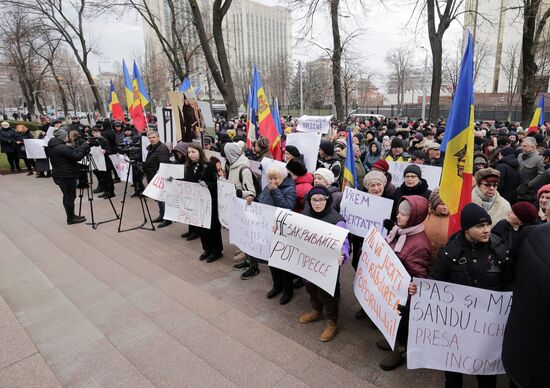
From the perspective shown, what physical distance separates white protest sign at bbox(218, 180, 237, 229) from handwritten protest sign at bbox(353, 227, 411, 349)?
7.35 ft

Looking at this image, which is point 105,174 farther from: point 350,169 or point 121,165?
point 350,169

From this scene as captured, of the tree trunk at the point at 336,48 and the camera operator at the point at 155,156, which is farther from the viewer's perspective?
the tree trunk at the point at 336,48

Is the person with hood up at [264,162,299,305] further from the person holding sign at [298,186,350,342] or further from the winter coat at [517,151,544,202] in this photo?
the winter coat at [517,151,544,202]

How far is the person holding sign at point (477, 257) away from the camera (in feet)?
8.02

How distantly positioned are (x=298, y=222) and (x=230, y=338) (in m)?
1.37

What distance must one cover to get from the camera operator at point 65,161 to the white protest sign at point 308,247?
210 inches

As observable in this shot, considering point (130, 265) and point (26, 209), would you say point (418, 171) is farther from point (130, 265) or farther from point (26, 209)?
point (26, 209)

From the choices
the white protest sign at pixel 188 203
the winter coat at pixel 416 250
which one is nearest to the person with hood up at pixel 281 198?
the white protest sign at pixel 188 203

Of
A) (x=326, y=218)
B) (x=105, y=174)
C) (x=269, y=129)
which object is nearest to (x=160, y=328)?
(x=326, y=218)

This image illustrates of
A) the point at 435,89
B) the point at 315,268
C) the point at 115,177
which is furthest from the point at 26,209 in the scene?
the point at 435,89

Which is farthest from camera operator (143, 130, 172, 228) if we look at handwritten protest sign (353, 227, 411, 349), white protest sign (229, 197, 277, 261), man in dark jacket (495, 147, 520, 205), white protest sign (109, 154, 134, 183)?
man in dark jacket (495, 147, 520, 205)

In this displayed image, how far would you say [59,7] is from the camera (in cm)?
2441

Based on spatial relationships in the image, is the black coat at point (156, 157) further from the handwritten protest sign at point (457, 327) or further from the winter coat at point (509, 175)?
the winter coat at point (509, 175)

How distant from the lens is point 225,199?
5156mm
